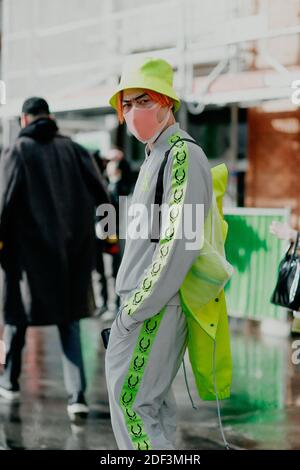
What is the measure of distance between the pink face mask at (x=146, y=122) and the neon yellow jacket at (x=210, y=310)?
33 centimetres

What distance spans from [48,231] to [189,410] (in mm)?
1507

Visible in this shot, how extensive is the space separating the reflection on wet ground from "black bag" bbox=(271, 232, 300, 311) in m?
0.86

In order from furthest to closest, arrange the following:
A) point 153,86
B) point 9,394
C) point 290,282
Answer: point 9,394 < point 290,282 < point 153,86

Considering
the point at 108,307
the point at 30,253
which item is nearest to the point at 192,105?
the point at 108,307

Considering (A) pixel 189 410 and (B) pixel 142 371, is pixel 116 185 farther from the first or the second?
(B) pixel 142 371

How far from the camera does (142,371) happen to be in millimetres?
3396

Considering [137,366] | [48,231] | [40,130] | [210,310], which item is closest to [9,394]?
[48,231]

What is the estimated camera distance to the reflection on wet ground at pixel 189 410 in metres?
4.85

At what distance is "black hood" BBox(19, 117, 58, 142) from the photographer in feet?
17.7

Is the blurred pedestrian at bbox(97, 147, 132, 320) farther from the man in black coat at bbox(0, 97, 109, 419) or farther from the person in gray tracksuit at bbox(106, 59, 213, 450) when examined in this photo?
the person in gray tracksuit at bbox(106, 59, 213, 450)

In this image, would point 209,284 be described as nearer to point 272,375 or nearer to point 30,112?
point 30,112

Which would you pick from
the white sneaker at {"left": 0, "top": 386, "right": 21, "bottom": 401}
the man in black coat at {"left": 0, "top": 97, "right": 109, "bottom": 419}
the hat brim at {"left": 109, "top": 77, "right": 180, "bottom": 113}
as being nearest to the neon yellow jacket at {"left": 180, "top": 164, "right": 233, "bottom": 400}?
the hat brim at {"left": 109, "top": 77, "right": 180, "bottom": 113}

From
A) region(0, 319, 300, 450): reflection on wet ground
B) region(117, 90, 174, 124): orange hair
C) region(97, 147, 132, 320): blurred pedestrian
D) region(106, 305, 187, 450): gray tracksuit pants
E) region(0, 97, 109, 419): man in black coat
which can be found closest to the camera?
region(106, 305, 187, 450): gray tracksuit pants

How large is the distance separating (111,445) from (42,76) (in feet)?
31.5
